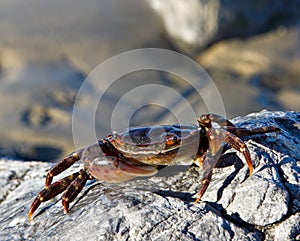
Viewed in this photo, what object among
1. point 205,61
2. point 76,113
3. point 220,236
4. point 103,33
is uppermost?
point 205,61

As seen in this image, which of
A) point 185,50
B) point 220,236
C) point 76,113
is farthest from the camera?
point 185,50

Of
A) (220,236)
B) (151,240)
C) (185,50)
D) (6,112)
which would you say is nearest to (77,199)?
(151,240)

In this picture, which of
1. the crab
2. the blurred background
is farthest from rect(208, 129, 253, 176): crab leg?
the blurred background

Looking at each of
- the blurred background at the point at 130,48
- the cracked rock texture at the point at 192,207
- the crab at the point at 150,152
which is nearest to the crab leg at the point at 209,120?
the crab at the point at 150,152

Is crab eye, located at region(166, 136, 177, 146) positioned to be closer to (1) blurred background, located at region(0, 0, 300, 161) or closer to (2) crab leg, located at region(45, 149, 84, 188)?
(2) crab leg, located at region(45, 149, 84, 188)

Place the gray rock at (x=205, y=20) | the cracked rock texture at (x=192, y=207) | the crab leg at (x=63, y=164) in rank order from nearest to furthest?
the cracked rock texture at (x=192, y=207)
the crab leg at (x=63, y=164)
the gray rock at (x=205, y=20)

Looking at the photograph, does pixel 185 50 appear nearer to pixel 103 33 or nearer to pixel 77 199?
pixel 103 33

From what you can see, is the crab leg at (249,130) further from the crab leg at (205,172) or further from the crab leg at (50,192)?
the crab leg at (50,192)

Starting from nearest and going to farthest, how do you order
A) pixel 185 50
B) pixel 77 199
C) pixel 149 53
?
pixel 77 199 < pixel 149 53 < pixel 185 50
